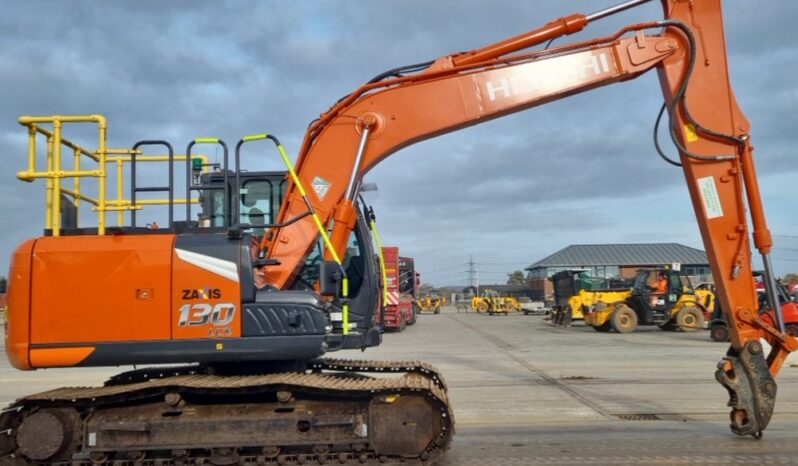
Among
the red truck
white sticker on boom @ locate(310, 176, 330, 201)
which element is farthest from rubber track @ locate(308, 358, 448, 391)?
the red truck

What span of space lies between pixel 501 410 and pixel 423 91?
4.88 meters

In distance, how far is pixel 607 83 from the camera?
689cm

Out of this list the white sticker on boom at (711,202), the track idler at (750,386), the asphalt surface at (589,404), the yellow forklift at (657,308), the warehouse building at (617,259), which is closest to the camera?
the track idler at (750,386)

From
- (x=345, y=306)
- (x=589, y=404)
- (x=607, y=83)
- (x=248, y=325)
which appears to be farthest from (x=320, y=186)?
(x=589, y=404)

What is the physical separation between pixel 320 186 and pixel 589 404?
565 centimetres

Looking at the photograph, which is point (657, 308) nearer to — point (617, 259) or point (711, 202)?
point (711, 202)

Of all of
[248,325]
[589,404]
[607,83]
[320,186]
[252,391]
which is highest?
[607,83]

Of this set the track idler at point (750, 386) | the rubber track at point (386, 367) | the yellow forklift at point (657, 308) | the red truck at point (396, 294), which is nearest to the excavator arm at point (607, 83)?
the track idler at point (750, 386)

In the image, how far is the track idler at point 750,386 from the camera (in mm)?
6645

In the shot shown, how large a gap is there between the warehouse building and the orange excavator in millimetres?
69439

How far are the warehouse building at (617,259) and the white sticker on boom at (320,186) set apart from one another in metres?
69.7

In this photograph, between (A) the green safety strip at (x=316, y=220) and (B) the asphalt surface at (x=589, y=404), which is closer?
(A) the green safety strip at (x=316, y=220)

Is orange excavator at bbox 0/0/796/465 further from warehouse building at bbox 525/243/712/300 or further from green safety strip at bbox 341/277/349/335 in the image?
warehouse building at bbox 525/243/712/300

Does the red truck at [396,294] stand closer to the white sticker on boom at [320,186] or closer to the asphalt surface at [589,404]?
the asphalt surface at [589,404]
